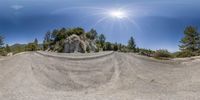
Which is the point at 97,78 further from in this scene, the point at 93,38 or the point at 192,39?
the point at 93,38

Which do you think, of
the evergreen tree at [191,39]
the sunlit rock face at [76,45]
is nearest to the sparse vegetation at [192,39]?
the evergreen tree at [191,39]

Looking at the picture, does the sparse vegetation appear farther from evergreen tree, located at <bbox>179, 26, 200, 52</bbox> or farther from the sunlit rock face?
the sunlit rock face

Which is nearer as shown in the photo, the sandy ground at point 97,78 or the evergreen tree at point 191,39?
the sandy ground at point 97,78

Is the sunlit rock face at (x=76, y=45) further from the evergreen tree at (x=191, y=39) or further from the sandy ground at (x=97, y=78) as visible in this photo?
the sandy ground at (x=97, y=78)

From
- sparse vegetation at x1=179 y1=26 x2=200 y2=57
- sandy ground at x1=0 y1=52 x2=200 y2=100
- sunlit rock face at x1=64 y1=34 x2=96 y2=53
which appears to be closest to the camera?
sandy ground at x1=0 y1=52 x2=200 y2=100

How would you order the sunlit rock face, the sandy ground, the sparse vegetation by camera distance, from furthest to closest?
the sunlit rock face
the sparse vegetation
the sandy ground

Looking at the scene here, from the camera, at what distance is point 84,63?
36.5ft

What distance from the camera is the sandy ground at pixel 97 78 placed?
819cm

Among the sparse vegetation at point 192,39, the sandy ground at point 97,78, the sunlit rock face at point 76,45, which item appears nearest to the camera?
the sandy ground at point 97,78

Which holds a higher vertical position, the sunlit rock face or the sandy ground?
the sunlit rock face

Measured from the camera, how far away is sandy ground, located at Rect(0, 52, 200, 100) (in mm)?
8188

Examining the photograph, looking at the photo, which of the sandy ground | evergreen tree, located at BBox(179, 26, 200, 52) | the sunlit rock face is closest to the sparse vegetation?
evergreen tree, located at BBox(179, 26, 200, 52)

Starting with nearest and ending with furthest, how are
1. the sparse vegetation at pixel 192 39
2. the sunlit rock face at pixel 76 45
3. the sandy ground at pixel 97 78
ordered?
the sandy ground at pixel 97 78 < the sparse vegetation at pixel 192 39 < the sunlit rock face at pixel 76 45

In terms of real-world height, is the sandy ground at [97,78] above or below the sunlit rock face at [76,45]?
below
